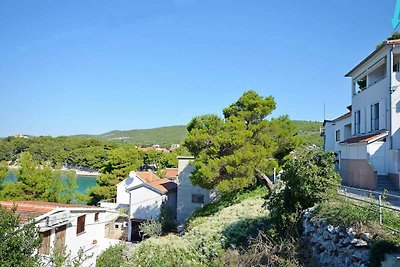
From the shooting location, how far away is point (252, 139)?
20422mm

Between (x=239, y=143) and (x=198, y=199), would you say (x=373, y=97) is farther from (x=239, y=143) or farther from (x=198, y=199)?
(x=198, y=199)

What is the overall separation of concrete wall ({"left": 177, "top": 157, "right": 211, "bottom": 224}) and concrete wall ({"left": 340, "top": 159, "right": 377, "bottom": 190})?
1209 centimetres

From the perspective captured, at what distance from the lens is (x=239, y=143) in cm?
1952

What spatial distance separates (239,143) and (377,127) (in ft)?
25.3

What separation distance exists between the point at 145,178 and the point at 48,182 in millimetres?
9708

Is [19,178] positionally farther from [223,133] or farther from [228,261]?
[228,261]

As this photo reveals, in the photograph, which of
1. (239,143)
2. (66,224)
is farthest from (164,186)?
(66,224)

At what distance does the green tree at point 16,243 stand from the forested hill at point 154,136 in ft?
397

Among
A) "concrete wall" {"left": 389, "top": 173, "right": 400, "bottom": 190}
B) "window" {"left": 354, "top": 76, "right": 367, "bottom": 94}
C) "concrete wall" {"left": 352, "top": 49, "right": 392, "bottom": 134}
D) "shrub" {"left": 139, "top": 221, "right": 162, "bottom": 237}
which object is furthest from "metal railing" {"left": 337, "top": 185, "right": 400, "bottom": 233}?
"shrub" {"left": 139, "top": 221, "right": 162, "bottom": 237}

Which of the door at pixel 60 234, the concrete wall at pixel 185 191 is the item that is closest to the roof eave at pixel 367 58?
the concrete wall at pixel 185 191

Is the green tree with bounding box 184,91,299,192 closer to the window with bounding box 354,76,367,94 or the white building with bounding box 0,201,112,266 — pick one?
the window with bounding box 354,76,367,94

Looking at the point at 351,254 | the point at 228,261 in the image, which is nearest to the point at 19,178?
the point at 228,261

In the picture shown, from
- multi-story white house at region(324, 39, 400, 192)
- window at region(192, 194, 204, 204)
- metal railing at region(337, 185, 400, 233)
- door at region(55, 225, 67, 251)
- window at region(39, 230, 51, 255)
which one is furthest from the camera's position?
window at region(192, 194, 204, 204)

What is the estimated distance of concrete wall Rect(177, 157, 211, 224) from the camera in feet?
88.2
